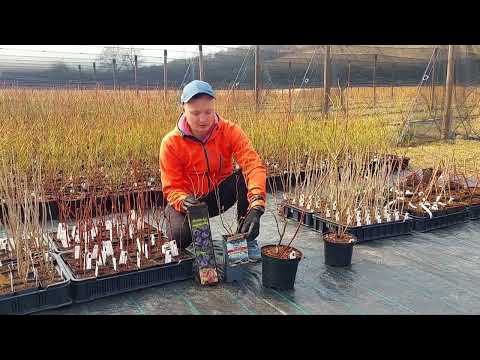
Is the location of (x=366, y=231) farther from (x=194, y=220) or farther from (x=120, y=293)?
(x=120, y=293)

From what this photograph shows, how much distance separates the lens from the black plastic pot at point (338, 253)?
254 cm

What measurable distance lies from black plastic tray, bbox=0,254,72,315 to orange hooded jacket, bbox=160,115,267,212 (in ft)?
2.40

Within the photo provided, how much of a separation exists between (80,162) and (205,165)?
1558 millimetres

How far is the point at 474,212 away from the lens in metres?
3.51

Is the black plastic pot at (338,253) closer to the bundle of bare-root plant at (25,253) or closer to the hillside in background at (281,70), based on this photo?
the bundle of bare-root plant at (25,253)

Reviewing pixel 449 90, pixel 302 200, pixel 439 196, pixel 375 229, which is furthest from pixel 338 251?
pixel 449 90

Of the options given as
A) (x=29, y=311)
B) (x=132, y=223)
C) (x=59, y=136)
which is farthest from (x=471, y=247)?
(x=59, y=136)

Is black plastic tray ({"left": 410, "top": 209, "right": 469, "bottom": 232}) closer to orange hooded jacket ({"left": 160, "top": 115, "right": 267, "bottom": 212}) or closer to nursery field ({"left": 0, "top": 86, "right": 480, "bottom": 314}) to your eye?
nursery field ({"left": 0, "top": 86, "right": 480, "bottom": 314})

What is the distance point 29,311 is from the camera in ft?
6.49

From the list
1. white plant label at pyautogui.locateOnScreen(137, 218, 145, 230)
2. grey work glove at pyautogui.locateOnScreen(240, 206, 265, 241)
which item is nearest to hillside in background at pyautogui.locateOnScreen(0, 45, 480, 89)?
white plant label at pyautogui.locateOnScreen(137, 218, 145, 230)

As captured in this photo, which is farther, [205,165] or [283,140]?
[283,140]

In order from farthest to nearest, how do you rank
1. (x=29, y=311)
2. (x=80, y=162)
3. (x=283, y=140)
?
(x=283, y=140), (x=80, y=162), (x=29, y=311)

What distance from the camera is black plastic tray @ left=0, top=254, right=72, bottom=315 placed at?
6.35 ft

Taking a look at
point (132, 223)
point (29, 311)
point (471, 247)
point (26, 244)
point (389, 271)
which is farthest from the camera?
point (471, 247)
